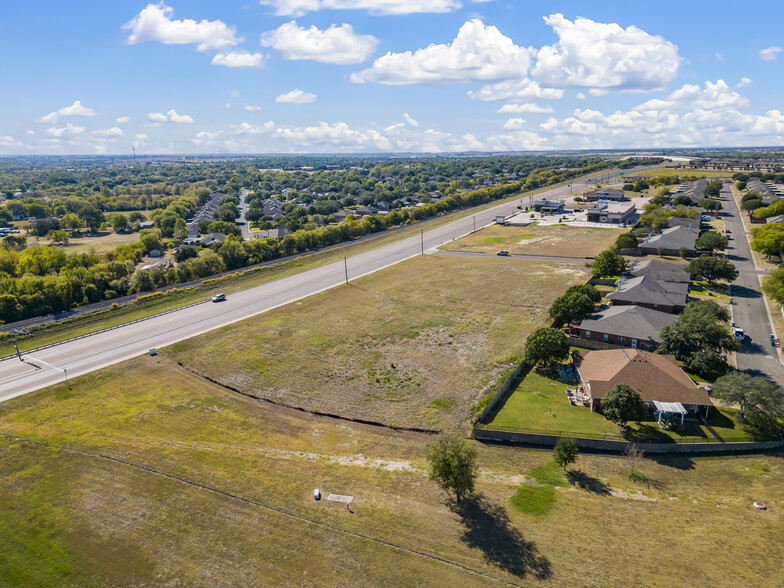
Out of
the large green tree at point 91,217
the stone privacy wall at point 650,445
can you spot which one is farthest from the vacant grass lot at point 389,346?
the large green tree at point 91,217

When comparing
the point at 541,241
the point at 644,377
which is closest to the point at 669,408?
the point at 644,377

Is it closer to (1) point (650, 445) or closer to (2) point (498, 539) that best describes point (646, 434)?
(1) point (650, 445)

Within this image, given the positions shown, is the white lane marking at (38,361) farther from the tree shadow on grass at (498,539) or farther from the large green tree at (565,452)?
the large green tree at (565,452)

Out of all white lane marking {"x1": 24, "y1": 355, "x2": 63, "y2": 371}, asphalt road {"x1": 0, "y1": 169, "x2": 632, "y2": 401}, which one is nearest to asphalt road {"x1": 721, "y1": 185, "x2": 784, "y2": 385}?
asphalt road {"x1": 0, "y1": 169, "x2": 632, "y2": 401}

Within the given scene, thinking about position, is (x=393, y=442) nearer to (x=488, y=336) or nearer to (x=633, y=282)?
(x=488, y=336)

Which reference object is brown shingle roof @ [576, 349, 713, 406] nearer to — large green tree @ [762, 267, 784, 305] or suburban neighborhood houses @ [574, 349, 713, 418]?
suburban neighborhood houses @ [574, 349, 713, 418]

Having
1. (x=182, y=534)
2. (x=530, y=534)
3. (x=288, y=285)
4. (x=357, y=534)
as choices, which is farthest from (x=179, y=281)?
(x=530, y=534)

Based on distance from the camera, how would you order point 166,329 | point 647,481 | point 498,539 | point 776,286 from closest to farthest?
point 498,539
point 647,481
point 776,286
point 166,329
